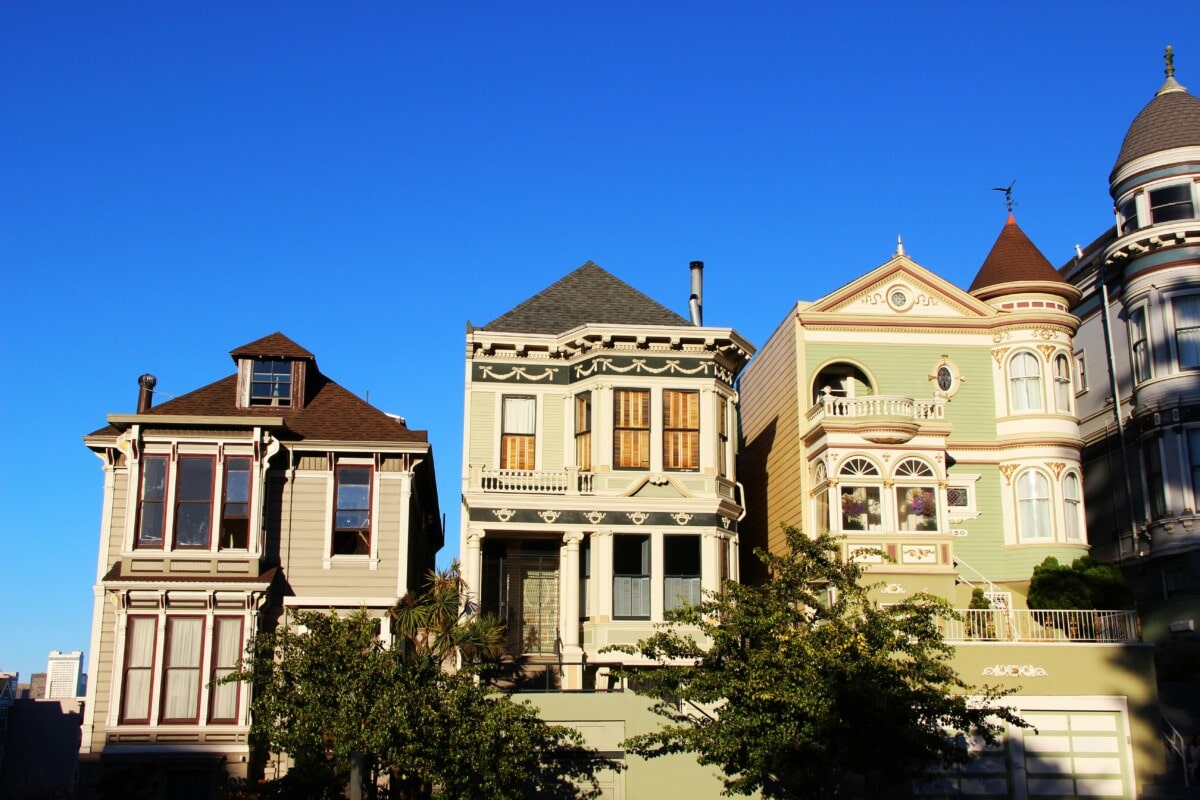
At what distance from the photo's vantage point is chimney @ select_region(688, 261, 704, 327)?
37094 mm

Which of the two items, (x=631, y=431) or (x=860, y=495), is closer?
(x=631, y=431)

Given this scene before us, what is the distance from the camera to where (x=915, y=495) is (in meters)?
31.9

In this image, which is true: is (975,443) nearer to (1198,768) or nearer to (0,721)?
(1198,768)

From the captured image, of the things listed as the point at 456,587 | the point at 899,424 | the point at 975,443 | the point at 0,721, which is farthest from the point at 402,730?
the point at 0,721

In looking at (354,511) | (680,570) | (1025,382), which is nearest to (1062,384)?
(1025,382)

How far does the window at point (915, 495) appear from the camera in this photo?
31594 mm

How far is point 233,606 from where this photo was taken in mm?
27656

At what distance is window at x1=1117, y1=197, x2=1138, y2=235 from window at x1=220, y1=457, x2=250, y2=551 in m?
26.5

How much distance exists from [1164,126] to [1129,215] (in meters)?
2.77

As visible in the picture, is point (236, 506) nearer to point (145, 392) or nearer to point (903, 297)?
point (145, 392)

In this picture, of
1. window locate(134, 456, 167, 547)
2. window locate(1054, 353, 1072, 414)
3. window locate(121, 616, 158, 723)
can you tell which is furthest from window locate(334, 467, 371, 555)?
window locate(1054, 353, 1072, 414)

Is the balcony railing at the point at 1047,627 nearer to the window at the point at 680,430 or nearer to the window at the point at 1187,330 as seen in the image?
the window at the point at 680,430

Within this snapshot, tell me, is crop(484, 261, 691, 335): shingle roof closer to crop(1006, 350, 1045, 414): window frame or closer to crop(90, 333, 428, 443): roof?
crop(90, 333, 428, 443): roof

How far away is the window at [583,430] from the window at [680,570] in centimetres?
286
